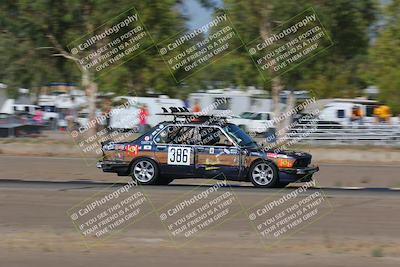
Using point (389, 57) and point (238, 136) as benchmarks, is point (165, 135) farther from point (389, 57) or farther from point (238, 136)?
point (389, 57)

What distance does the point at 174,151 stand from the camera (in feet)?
56.4

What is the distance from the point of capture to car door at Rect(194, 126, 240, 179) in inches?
669

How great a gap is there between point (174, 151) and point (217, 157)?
939 mm

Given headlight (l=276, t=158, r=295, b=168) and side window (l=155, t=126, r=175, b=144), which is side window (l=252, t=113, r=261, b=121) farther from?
headlight (l=276, t=158, r=295, b=168)

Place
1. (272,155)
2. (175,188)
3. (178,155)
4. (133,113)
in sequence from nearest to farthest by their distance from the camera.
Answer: (175,188) < (272,155) < (178,155) < (133,113)

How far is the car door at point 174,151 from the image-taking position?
56.2 ft

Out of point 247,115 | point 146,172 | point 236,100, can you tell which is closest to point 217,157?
point 146,172

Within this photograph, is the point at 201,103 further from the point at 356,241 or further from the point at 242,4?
the point at 356,241

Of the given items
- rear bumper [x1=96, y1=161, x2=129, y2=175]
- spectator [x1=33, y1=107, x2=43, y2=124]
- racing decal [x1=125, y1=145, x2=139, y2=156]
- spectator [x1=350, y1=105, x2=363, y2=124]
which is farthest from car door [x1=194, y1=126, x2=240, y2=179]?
spectator [x1=350, y1=105, x2=363, y2=124]

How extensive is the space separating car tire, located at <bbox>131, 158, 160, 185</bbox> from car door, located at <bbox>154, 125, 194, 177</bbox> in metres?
0.15

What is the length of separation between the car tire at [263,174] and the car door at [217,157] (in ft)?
1.11

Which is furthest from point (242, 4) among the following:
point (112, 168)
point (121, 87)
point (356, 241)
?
point (356, 241)

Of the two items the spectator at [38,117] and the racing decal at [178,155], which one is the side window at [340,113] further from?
the racing decal at [178,155]

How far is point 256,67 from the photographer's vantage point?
31.4 metres
